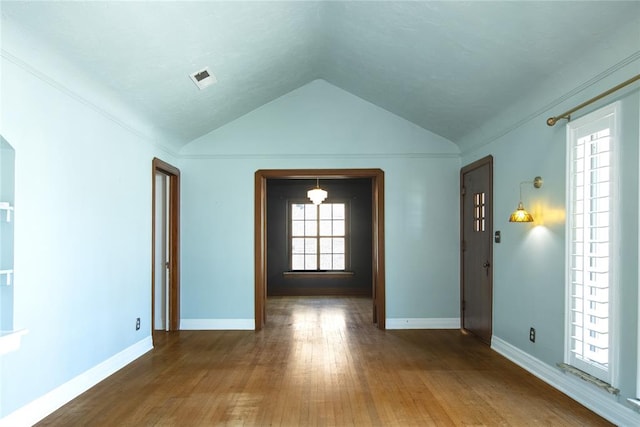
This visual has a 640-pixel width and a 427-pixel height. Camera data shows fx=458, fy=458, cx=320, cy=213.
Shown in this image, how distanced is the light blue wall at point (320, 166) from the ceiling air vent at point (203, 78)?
1.68m

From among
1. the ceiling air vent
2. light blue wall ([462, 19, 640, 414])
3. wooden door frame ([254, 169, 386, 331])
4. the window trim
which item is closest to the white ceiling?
the ceiling air vent

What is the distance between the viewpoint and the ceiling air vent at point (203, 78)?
4.39 meters

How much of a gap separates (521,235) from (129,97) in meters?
3.96

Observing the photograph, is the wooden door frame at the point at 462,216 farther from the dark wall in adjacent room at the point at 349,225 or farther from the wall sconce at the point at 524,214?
the dark wall in adjacent room at the point at 349,225

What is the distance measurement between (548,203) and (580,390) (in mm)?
1510

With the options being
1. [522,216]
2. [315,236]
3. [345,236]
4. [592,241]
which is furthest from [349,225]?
[592,241]

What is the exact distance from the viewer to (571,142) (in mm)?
3598

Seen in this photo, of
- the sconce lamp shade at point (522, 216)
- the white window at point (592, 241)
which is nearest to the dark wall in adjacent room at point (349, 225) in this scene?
the sconce lamp shade at point (522, 216)

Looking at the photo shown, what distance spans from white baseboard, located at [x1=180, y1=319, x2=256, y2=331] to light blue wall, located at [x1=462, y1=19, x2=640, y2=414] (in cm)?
314

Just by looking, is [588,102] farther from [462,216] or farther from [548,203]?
[462,216]

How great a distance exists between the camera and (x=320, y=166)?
6.34 metres

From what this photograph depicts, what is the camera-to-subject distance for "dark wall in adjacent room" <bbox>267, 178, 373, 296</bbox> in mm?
9906

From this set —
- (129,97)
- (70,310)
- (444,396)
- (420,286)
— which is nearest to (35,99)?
(129,97)

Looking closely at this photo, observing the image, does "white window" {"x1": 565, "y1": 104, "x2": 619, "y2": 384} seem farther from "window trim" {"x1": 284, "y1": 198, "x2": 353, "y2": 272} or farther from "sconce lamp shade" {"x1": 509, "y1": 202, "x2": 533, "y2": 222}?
"window trim" {"x1": 284, "y1": 198, "x2": 353, "y2": 272}
